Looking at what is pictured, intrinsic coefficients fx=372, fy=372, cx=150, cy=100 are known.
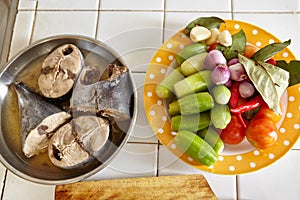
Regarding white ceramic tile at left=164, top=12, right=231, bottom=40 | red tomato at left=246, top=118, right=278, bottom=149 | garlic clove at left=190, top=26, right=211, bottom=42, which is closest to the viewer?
red tomato at left=246, top=118, right=278, bottom=149

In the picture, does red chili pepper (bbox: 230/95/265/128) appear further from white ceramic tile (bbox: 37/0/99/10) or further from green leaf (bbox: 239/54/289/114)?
white ceramic tile (bbox: 37/0/99/10)

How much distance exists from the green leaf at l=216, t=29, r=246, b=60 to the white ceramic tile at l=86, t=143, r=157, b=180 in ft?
0.88

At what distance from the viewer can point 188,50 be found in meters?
0.86

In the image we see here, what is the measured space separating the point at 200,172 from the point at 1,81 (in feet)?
1.72

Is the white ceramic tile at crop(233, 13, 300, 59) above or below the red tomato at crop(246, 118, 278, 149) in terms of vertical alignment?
above

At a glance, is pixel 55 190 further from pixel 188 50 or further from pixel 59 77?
pixel 188 50

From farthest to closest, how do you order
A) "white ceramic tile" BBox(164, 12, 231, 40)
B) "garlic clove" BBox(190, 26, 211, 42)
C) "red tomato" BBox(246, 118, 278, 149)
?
"white ceramic tile" BBox(164, 12, 231, 40) < "garlic clove" BBox(190, 26, 211, 42) < "red tomato" BBox(246, 118, 278, 149)

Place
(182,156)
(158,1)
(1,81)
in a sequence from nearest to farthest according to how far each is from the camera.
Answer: (182,156) → (1,81) → (158,1)

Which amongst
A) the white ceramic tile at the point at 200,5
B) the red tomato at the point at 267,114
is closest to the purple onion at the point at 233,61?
the red tomato at the point at 267,114

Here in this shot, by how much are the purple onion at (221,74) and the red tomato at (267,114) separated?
0.10 m

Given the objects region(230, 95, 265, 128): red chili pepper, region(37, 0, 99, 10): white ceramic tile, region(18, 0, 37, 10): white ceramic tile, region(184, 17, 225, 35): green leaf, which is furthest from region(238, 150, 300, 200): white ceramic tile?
region(18, 0, 37, 10): white ceramic tile

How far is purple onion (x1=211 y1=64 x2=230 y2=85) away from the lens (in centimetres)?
81

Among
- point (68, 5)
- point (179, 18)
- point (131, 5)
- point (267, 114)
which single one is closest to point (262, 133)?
point (267, 114)

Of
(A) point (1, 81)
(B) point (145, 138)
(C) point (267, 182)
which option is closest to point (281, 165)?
(C) point (267, 182)
